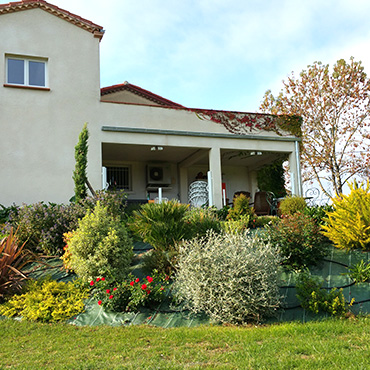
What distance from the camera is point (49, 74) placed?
14.1m

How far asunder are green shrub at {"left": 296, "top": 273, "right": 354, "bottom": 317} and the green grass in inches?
10.0

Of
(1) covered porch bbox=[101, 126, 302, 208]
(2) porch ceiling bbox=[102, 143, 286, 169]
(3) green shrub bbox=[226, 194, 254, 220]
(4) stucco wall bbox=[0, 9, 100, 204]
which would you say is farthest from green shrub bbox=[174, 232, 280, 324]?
(2) porch ceiling bbox=[102, 143, 286, 169]

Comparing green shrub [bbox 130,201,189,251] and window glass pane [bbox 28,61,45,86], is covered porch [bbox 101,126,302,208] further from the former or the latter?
green shrub [bbox 130,201,189,251]

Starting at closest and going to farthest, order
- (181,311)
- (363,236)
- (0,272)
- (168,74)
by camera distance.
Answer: (181,311) < (0,272) < (363,236) < (168,74)

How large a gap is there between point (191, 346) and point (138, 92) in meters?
13.9

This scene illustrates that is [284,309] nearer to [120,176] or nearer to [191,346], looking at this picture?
[191,346]

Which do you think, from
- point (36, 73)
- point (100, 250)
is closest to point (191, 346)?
point (100, 250)

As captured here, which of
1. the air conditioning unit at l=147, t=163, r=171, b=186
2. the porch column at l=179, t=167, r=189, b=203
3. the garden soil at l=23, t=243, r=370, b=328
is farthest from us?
the porch column at l=179, t=167, r=189, b=203

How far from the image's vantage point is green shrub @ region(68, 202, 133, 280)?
26.6ft

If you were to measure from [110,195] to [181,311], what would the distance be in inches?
182

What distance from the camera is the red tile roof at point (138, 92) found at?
17.5m

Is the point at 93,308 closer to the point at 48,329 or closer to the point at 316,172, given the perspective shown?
the point at 48,329

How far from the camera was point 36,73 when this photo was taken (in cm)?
1415

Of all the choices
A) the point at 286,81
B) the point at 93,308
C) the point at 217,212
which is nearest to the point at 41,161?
the point at 217,212
